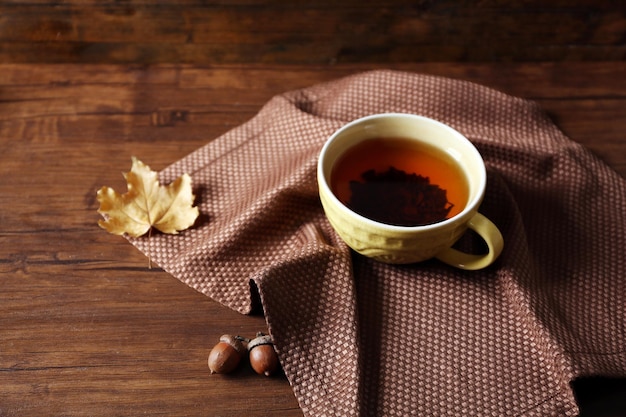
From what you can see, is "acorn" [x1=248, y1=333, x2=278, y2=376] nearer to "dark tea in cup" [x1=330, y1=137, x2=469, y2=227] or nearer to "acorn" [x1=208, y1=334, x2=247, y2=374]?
"acorn" [x1=208, y1=334, x2=247, y2=374]

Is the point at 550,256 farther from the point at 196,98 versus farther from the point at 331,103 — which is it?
the point at 196,98

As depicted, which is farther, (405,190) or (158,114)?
(158,114)

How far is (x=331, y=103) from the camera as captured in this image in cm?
108

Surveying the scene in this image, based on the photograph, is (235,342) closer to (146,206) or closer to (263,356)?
(263,356)

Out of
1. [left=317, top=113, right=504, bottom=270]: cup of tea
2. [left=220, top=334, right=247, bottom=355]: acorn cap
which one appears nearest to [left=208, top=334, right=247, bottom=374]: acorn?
[left=220, top=334, right=247, bottom=355]: acorn cap

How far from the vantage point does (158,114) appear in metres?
1.11

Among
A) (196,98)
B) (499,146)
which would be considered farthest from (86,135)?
(499,146)

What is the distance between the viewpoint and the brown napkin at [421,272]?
30.4 inches

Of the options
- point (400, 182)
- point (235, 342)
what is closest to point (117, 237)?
point (235, 342)

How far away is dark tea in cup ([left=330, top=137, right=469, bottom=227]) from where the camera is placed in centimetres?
84

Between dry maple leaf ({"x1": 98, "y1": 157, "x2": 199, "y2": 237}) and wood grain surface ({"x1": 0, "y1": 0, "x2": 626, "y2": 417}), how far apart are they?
0.08 ft

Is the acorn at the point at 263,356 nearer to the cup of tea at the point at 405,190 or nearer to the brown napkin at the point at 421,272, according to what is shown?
the brown napkin at the point at 421,272

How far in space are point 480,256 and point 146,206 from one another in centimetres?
44

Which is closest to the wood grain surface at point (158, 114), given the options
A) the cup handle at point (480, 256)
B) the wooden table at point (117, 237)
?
the wooden table at point (117, 237)
